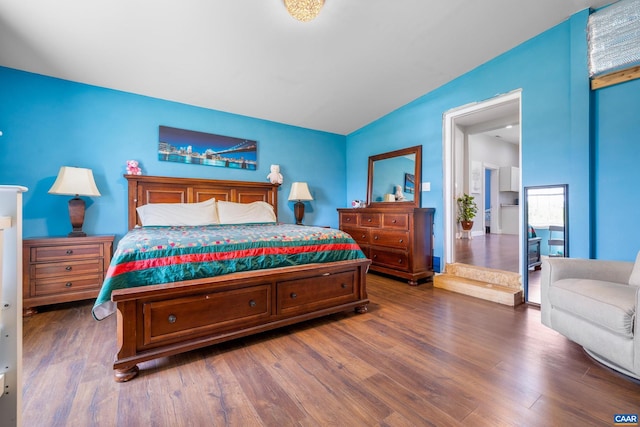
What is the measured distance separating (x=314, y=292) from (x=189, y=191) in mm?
2381

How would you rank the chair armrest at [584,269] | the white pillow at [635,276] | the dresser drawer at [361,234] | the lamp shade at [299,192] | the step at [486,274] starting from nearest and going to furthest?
the white pillow at [635,276], the chair armrest at [584,269], the step at [486,274], the dresser drawer at [361,234], the lamp shade at [299,192]

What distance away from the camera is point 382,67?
10.4ft

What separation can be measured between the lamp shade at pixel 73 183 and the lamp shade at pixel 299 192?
8.08 ft

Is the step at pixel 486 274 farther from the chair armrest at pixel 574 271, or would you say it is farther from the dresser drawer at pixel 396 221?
the chair armrest at pixel 574 271

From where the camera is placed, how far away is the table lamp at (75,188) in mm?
2650

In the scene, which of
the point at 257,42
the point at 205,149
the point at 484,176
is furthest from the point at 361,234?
the point at 484,176

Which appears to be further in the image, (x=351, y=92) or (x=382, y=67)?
(x=351, y=92)

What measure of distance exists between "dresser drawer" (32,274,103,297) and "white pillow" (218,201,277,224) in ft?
4.52

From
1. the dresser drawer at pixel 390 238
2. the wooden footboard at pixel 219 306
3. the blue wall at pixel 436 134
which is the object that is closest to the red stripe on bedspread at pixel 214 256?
the wooden footboard at pixel 219 306

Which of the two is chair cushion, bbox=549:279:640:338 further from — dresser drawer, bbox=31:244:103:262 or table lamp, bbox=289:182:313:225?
dresser drawer, bbox=31:244:103:262

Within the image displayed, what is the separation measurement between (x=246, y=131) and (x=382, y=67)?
216 centimetres

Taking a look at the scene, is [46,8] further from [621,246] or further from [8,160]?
[621,246]

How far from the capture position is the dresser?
3437mm

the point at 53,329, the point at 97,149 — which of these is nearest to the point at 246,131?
the point at 97,149
